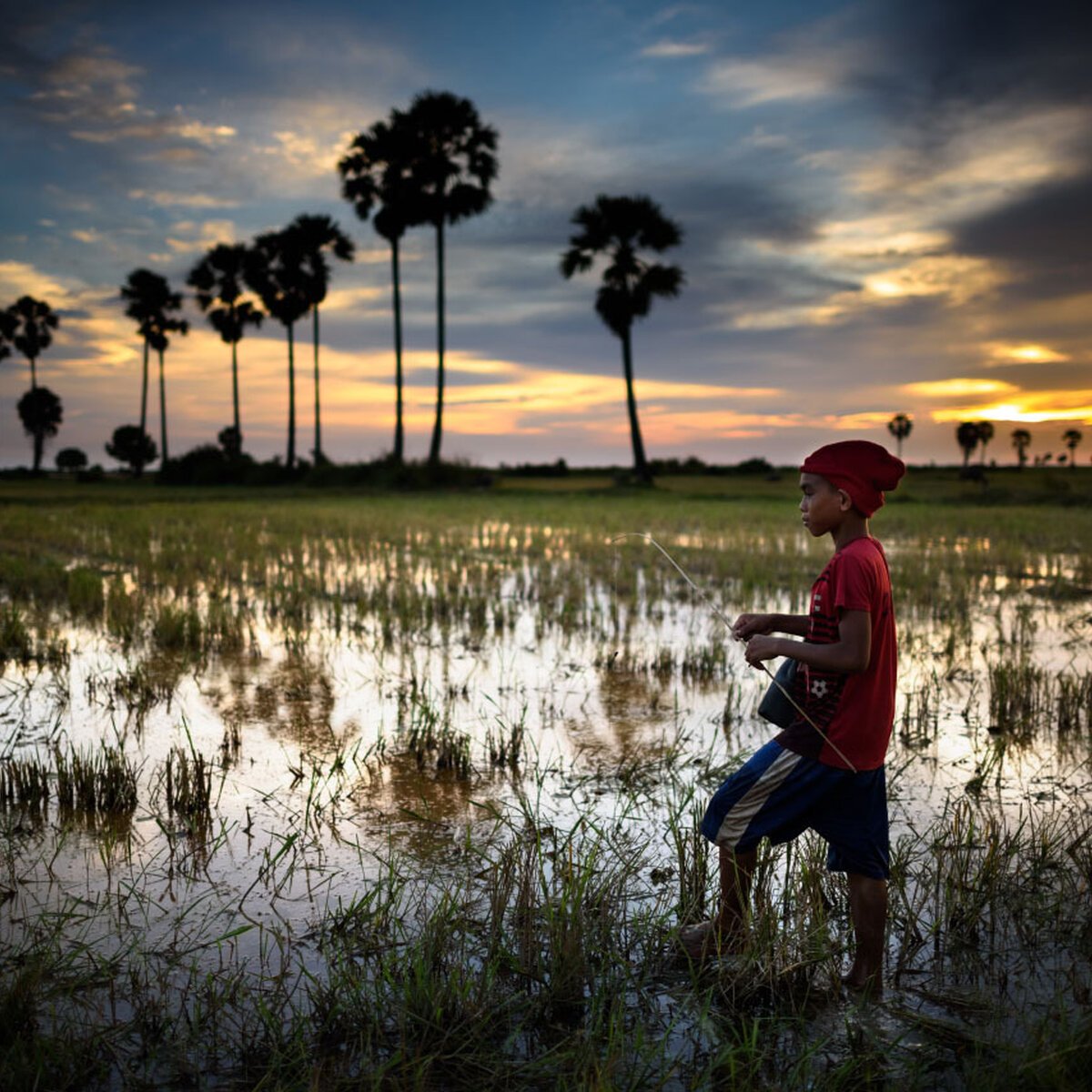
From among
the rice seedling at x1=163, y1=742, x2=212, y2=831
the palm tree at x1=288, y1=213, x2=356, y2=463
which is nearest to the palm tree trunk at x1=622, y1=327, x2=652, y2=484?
the palm tree at x1=288, y1=213, x2=356, y2=463

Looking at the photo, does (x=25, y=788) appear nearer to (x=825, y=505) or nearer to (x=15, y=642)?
(x=825, y=505)

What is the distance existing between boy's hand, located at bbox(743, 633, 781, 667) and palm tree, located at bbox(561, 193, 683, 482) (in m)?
37.7

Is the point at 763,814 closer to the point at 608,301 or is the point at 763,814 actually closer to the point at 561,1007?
the point at 561,1007

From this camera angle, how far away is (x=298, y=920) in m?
2.88

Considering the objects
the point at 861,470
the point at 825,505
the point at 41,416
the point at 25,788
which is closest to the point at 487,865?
the point at 825,505

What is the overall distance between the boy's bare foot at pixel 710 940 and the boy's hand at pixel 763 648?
30.0 inches

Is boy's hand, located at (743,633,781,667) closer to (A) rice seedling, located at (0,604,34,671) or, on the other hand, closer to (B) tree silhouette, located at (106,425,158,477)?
(A) rice seedling, located at (0,604,34,671)

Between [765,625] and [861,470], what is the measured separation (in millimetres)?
534

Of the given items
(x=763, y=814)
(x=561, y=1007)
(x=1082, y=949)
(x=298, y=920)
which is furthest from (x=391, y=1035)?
(x=1082, y=949)

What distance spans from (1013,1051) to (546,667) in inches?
183

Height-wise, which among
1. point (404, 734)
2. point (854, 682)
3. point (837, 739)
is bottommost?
point (404, 734)

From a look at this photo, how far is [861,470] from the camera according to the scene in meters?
2.72

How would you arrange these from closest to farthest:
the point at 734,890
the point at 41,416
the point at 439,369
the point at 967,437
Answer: the point at 734,890
the point at 439,369
the point at 41,416
the point at 967,437

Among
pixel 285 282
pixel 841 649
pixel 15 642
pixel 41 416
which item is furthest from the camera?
pixel 41 416
